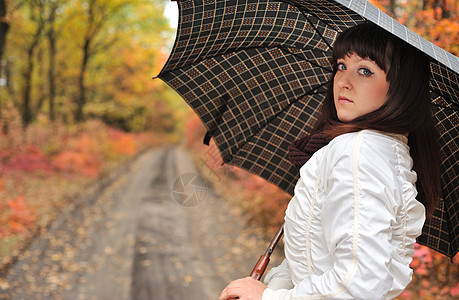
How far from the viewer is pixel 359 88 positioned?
4.71 ft

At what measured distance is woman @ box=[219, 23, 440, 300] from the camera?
1.15 meters

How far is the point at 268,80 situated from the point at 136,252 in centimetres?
645

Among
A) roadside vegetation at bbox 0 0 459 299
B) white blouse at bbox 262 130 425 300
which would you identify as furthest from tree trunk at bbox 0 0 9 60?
white blouse at bbox 262 130 425 300

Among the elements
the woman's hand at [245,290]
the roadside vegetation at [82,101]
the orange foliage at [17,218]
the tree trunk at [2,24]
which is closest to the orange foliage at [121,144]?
the roadside vegetation at [82,101]

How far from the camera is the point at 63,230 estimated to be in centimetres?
874

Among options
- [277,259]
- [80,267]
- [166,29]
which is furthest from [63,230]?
[166,29]

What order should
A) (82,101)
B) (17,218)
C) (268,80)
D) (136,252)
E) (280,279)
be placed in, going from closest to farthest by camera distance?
(280,279), (268,80), (136,252), (17,218), (82,101)

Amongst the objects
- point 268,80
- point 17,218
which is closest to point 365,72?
point 268,80

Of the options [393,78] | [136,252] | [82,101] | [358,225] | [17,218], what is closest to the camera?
[358,225]

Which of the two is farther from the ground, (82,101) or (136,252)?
(82,101)

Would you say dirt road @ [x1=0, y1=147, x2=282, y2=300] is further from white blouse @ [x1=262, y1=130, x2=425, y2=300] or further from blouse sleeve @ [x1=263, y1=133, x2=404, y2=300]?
blouse sleeve @ [x1=263, y1=133, x2=404, y2=300]

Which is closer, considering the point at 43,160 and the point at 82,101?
the point at 43,160

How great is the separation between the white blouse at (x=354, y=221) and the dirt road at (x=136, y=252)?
1850mm

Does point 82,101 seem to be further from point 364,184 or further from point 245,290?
point 364,184
